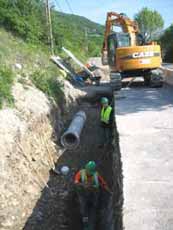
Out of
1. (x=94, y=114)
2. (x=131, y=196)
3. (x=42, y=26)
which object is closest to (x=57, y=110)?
(x=94, y=114)

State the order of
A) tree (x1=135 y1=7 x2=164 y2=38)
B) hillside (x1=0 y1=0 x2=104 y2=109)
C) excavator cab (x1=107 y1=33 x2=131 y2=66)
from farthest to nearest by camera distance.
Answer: tree (x1=135 y1=7 x2=164 y2=38) < excavator cab (x1=107 y1=33 x2=131 y2=66) < hillside (x1=0 y1=0 x2=104 y2=109)

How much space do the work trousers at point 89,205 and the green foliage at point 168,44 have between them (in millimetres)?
45943

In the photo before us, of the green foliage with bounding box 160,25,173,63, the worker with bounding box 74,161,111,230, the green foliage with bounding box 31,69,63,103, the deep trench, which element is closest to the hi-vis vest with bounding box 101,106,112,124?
the deep trench

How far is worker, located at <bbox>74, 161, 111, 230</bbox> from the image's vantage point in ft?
24.6

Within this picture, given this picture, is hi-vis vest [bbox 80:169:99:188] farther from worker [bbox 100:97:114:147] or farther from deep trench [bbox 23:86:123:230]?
worker [bbox 100:97:114:147]

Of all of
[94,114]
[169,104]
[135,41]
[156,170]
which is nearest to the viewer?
[156,170]

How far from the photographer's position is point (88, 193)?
7574 mm

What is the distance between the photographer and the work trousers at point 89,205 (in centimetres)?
757

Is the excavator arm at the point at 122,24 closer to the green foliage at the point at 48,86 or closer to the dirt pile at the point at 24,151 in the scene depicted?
the green foliage at the point at 48,86

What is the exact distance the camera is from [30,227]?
7.21 meters

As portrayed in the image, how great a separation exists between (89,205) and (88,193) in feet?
1.14

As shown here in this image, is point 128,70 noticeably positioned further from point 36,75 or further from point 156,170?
point 156,170

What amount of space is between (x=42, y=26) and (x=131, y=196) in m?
21.7

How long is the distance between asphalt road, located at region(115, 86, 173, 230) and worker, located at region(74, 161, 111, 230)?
0.75 m
